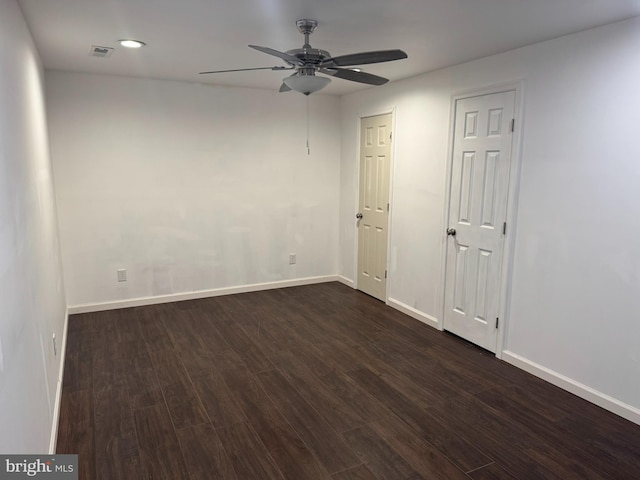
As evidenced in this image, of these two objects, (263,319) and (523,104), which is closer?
(523,104)

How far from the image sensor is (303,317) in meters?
4.48

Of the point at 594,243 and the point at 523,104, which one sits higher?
the point at 523,104

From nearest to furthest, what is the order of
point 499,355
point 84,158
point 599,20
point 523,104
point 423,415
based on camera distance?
point 599,20, point 423,415, point 523,104, point 499,355, point 84,158

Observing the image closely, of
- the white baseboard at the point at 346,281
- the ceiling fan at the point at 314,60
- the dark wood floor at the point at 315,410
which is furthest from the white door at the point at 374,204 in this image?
the ceiling fan at the point at 314,60

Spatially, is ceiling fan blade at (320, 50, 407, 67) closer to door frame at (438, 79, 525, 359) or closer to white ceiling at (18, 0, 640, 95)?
white ceiling at (18, 0, 640, 95)

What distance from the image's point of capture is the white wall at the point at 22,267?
1.54m

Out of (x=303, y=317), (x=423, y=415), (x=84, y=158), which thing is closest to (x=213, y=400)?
(x=423, y=415)

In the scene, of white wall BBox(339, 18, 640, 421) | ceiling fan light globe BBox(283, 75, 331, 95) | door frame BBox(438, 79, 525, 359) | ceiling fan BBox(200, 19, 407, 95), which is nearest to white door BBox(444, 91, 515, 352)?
door frame BBox(438, 79, 525, 359)

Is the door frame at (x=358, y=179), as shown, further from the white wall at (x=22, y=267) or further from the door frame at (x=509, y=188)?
the white wall at (x=22, y=267)

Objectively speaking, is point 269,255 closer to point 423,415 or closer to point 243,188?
point 243,188

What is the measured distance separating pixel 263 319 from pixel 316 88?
254 cm

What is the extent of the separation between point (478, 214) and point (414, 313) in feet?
4.30

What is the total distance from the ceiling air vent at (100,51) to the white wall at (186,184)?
0.89 meters

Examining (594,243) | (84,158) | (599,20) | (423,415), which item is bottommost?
(423,415)
